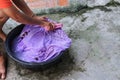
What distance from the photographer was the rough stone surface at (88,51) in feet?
9.70

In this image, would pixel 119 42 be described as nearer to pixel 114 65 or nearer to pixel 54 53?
pixel 114 65

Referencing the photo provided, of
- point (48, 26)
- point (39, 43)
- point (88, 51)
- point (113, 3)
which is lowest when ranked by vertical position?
point (88, 51)

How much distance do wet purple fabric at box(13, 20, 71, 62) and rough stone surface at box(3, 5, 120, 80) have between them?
0.18m

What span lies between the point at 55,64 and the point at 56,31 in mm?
353

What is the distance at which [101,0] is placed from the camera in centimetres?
377

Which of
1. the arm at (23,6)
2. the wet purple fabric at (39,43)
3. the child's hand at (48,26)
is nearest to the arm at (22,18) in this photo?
the child's hand at (48,26)

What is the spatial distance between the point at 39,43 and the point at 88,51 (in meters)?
0.57

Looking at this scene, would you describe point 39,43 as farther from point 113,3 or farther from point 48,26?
point 113,3

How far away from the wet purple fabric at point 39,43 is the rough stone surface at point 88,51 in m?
0.18

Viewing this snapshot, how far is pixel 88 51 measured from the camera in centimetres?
317

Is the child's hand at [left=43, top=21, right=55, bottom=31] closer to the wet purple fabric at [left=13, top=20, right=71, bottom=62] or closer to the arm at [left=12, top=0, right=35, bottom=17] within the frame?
the wet purple fabric at [left=13, top=20, right=71, bottom=62]

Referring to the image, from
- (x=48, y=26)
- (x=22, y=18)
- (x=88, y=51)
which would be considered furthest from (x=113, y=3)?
(x=22, y=18)

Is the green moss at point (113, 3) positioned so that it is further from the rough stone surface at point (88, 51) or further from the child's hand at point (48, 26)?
the child's hand at point (48, 26)

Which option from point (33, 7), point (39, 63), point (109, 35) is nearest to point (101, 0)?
point (109, 35)
